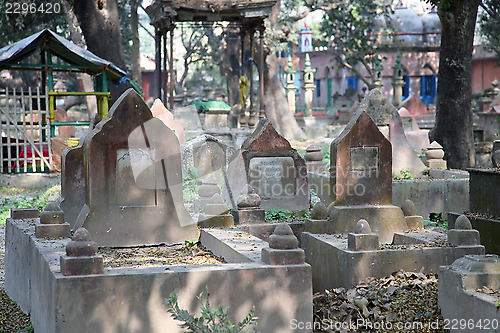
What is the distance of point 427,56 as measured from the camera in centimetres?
3650

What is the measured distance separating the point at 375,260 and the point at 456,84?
901cm

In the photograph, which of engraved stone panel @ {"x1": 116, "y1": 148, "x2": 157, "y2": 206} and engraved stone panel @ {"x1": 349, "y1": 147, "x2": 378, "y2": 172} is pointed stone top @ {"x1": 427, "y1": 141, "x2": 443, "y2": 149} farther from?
engraved stone panel @ {"x1": 116, "y1": 148, "x2": 157, "y2": 206}

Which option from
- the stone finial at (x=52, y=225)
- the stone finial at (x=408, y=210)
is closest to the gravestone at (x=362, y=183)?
the stone finial at (x=408, y=210)

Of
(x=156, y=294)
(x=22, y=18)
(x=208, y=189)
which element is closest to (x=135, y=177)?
(x=208, y=189)

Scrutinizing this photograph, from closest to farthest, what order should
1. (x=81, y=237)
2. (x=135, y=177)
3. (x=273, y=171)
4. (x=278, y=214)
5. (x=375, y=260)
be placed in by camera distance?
(x=81, y=237)
(x=375, y=260)
(x=135, y=177)
(x=278, y=214)
(x=273, y=171)

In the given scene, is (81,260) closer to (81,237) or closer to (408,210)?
(81,237)

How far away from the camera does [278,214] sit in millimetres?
9984

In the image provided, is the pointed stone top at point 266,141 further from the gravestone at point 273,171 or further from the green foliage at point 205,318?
the green foliage at point 205,318

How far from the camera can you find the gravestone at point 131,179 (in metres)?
7.20

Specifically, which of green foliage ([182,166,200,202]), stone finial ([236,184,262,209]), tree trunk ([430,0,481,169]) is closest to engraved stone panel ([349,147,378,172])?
stone finial ([236,184,262,209])

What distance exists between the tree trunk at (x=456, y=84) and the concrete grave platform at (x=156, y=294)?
→ 9.87 metres

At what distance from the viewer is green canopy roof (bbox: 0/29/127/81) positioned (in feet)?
45.3

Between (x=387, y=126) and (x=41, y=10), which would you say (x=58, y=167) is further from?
(x=41, y=10)

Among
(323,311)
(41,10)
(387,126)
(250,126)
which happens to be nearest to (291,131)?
(250,126)
